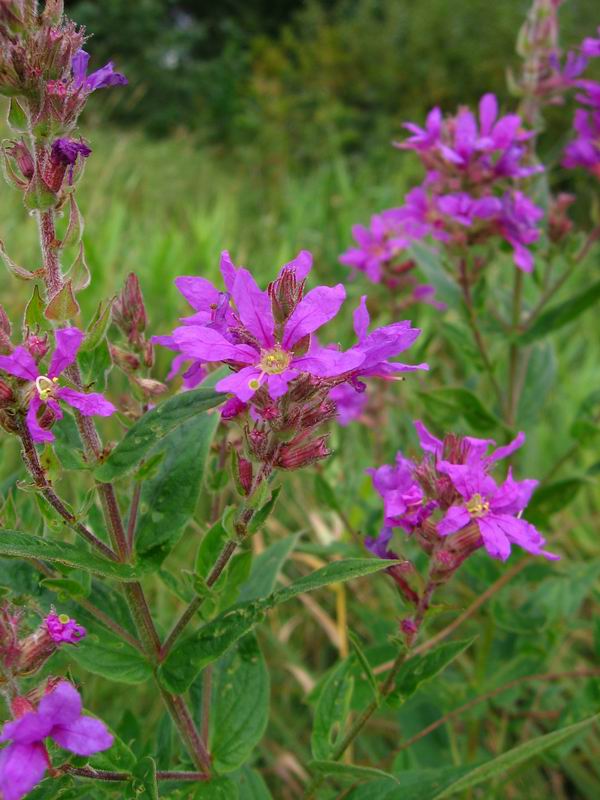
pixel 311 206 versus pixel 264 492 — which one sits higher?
pixel 264 492

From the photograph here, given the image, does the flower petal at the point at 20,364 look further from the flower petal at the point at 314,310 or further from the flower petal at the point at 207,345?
the flower petal at the point at 314,310

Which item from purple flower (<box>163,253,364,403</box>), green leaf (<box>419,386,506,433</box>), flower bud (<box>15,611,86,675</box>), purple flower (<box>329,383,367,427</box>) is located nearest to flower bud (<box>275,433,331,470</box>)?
purple flower (<box>163,253,364,403</box>)

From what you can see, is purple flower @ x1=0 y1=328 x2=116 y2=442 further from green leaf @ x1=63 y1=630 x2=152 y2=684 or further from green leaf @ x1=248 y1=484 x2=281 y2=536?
green leaf @ x1=63 y1=630 x2=152 y2=684

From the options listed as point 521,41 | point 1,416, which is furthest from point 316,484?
point 521,41

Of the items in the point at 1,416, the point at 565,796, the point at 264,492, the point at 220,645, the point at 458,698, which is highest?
the point at 1,416

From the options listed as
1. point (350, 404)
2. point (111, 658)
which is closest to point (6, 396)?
point (111, 658)

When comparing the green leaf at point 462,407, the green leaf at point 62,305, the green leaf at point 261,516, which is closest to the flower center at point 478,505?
the green leaf at point 261,516

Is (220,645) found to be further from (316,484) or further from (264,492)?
(316,484)
